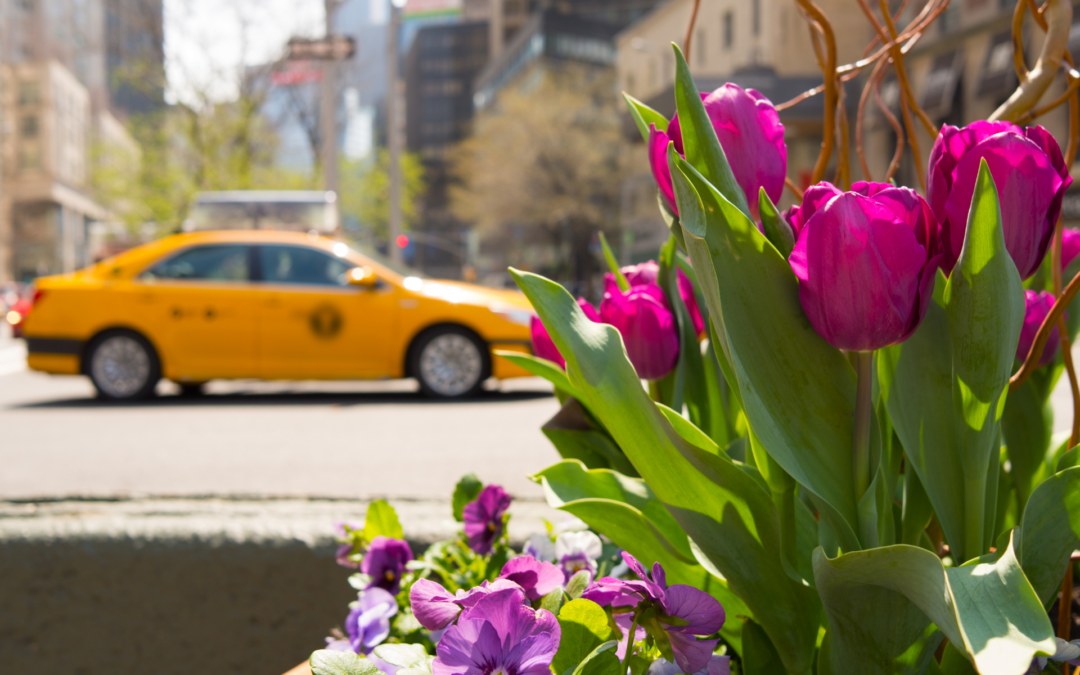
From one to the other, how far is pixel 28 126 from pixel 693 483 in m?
84.9

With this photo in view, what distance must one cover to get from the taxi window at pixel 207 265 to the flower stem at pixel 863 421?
7937mm

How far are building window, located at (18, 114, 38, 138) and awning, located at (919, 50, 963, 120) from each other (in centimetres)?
6970

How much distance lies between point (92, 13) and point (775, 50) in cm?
7545

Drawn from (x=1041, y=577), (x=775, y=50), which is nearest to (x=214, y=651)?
(x=1041, y=577)

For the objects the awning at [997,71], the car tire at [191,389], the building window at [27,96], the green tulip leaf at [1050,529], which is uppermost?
the building window at [27,96]

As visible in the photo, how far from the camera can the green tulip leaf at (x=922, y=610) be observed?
1.69 ft

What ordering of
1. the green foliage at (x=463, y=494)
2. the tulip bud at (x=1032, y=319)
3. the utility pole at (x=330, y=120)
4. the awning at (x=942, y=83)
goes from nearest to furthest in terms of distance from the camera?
the tulip bud at (x=1032, y=319)
the green foliage at (x=463, y=494)
the utility pole at (x=330, y=120)
the awning at (x=942, y=83)

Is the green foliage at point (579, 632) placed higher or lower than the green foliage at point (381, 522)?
higher

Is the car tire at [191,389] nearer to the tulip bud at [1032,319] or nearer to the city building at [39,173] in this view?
the tulip bud at [1032,319]

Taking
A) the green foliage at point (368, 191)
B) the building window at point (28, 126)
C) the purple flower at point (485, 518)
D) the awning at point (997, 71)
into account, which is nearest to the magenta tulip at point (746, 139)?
the purple flower at point (485, 518)

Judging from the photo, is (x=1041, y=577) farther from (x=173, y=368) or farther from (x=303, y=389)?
(x=303, y=389)

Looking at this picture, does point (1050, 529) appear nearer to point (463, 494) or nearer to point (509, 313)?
point (463, 494)

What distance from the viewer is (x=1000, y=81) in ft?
77.2

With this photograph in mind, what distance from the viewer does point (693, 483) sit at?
29.1 inches
